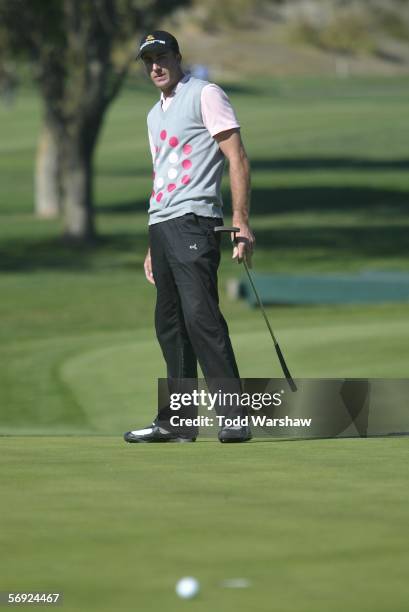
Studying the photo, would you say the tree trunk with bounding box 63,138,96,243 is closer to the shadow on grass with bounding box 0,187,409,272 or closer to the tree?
the tree

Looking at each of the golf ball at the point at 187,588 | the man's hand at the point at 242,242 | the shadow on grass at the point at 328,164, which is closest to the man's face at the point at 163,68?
the man's hand at the point at 242,242

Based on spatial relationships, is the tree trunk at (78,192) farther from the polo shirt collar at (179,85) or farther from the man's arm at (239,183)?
the man's arm at (239,183)

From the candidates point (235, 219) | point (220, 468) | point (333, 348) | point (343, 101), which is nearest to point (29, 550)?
point (220, 468)

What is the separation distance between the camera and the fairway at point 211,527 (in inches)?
156

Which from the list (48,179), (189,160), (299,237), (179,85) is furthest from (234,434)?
(48,179)

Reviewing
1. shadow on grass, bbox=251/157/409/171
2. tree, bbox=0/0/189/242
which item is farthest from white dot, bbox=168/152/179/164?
shadow on grass, bbox=251/157/409/171

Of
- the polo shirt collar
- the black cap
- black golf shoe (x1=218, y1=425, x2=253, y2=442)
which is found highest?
the black cap

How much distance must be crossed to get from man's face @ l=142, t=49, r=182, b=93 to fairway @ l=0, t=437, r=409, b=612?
1.69 meters

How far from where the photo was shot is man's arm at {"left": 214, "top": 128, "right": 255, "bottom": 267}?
709 cm

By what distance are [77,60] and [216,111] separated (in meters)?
25.0

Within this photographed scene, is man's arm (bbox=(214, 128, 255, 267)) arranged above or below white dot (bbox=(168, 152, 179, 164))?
below

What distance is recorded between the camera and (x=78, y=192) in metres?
33.2

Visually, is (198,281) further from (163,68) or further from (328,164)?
(328,164)

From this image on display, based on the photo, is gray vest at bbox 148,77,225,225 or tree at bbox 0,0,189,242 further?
tree at bbox 0,0,189,242
